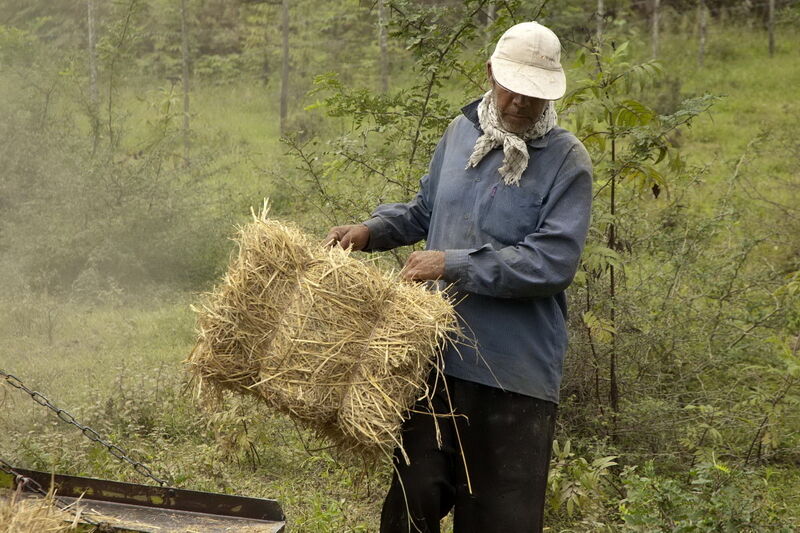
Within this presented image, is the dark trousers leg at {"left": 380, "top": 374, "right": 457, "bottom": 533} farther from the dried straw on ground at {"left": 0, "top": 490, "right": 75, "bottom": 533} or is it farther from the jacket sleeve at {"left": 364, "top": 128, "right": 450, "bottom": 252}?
the dried straw on ground at {"left": 0, "top": 490, "right": 75, "bottom": 533}

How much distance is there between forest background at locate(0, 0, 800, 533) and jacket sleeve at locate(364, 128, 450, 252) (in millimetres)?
909

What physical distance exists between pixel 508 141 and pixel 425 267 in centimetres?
56

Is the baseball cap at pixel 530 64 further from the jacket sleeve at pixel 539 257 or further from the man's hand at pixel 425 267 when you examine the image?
the man's hand at pixel 425 267

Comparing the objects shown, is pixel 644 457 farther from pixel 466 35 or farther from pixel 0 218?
pixel 0 218

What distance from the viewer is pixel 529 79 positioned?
3297 mm

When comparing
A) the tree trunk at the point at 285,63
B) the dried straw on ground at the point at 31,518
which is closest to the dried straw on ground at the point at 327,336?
the dried straw on ground at the point at 31,518

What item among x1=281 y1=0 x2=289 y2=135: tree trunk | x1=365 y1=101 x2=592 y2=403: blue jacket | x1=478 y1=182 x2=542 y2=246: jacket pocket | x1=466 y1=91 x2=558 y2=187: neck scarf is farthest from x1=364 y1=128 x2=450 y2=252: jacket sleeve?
x1=281 y1=0 x2=289 y2=135: tree trunk

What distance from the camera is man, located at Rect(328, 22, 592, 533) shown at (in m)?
3.32

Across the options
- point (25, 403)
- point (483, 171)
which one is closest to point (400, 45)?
point (25, 403)

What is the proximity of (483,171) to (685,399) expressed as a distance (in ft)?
11.4

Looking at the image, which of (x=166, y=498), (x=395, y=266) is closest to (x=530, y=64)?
(x=166, y=498)

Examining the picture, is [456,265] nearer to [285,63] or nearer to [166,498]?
[166,498]

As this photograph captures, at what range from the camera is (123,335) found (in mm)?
8445

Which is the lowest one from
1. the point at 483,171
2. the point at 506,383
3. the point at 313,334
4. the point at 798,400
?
the point at 798,400
